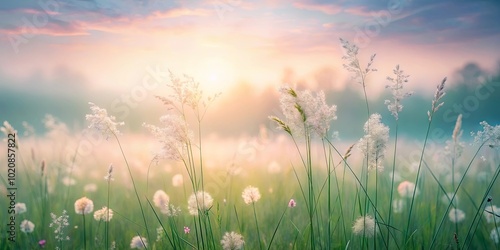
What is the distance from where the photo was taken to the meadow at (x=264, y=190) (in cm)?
234

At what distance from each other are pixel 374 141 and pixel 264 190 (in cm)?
203

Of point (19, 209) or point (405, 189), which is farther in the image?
point (405, 189)

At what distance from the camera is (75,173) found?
4.23m

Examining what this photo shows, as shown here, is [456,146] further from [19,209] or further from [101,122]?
[19,209]

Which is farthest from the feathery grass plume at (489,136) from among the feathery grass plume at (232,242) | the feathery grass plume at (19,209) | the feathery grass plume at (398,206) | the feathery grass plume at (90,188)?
the feathery grass plume at (90,188)

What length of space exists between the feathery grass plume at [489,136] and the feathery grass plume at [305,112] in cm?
82

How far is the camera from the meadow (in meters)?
2.34

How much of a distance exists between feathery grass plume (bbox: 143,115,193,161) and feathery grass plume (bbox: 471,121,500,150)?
1473 mm

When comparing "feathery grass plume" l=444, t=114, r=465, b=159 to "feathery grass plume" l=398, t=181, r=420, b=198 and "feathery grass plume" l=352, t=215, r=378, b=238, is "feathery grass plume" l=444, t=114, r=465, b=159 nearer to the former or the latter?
"feathery grass plume" l=352, t=215, r=378, b=238

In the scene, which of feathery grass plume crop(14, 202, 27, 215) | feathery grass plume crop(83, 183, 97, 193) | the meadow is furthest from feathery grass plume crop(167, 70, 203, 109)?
feathery grass plume crop(83, 183, 97, 193)

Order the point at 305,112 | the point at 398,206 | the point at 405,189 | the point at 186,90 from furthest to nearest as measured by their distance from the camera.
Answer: the point at 405,189, the point at 398,206, the point at 186,90, the point at 305,112

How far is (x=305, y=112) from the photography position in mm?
2227

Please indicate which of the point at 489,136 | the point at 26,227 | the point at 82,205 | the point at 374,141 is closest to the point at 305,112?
the point at 374,141

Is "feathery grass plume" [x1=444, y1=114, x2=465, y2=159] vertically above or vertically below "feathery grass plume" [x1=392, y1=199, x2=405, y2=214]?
above
